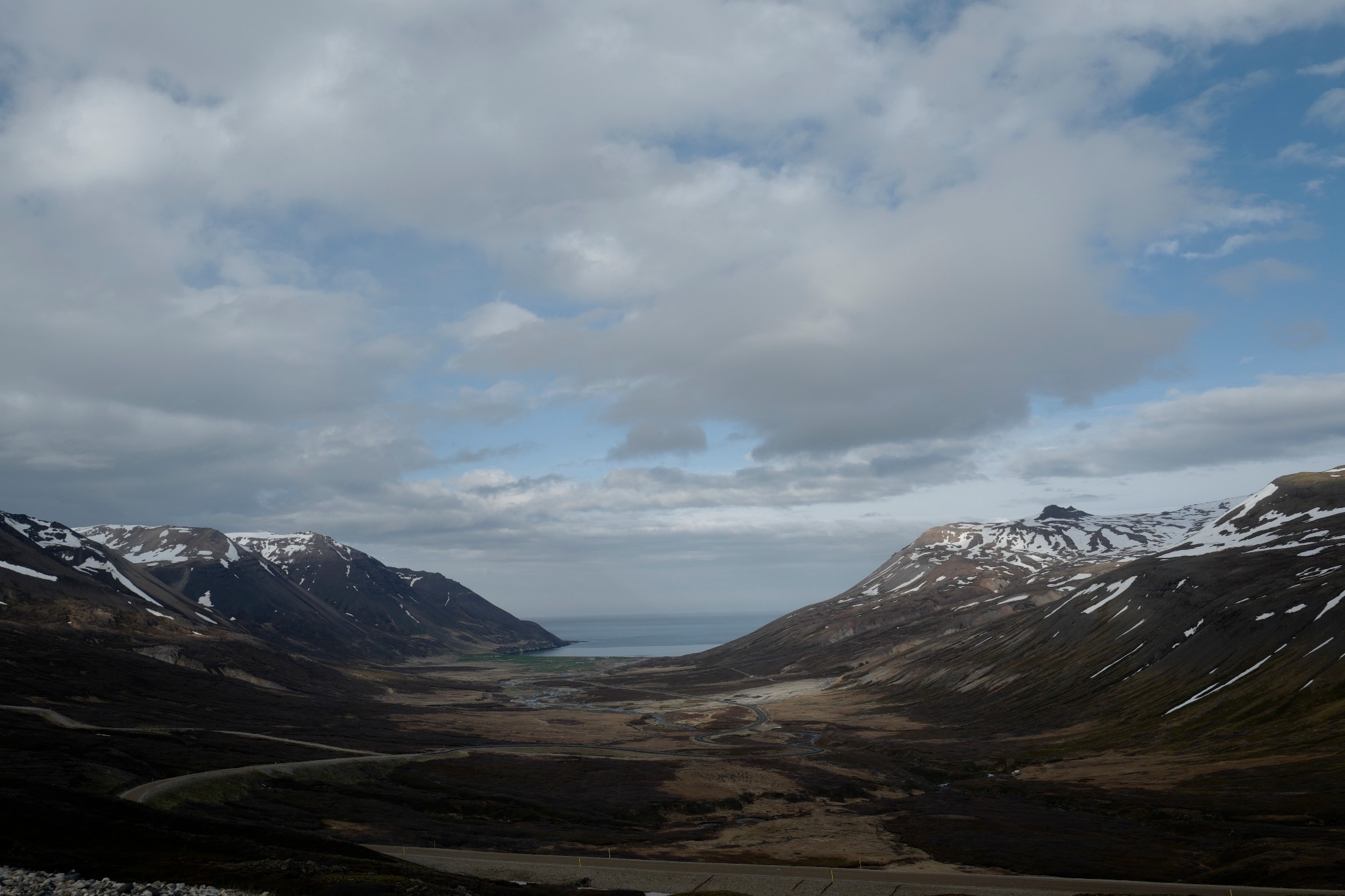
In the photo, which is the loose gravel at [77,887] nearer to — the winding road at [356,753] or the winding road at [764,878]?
the winding road at [764,878]

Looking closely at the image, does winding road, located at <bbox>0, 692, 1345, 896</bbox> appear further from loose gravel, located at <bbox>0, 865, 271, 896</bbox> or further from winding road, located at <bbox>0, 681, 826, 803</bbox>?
loose gravel, located at <bbox>0, 865, 271, 896</bbox>

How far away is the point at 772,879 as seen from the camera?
196ft

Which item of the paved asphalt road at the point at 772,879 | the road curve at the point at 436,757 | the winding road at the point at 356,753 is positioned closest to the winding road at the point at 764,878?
the paved asphalt road at the point at 772,879

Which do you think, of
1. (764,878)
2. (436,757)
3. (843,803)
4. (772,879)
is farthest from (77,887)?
(436,757)

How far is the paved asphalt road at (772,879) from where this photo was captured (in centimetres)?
5550

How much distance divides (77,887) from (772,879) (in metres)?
43.7

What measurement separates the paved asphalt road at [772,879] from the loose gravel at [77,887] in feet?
82.5

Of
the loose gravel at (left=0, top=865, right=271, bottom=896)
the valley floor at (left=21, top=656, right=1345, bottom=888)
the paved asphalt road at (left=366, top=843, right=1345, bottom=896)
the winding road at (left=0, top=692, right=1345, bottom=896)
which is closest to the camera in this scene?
the loose gravel at (left=0, top=865, right=271, bottom=896)

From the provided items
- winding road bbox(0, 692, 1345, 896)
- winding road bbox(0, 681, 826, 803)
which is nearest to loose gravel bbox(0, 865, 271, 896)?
winding road bbox(0, 692, 1345, 896)

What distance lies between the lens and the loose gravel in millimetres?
34344

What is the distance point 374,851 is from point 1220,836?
7246 centimetres

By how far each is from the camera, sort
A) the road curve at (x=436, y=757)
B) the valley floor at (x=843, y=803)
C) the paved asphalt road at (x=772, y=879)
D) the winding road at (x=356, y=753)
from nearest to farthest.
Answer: the paved asphalt road at (x=772, y=879) → the valley floor at (x=843, y=803) → the road curve at (x=436, y=757) → the winding road at (x=356, y=753)

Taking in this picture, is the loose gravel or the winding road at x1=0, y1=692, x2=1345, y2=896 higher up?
the loose gravel

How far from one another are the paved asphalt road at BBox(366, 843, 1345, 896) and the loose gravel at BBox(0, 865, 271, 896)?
82.5ft
